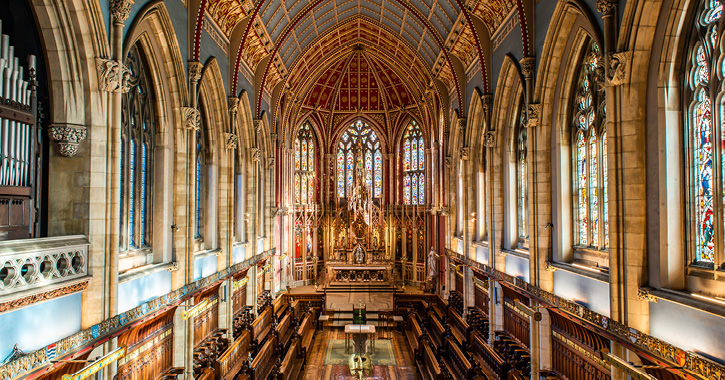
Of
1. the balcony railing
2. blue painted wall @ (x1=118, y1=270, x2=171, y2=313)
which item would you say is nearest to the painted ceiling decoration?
blue painted wall @ (x1=118, y1=270, x2=171, y2=313)

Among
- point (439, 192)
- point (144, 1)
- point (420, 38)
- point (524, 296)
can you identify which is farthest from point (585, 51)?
point (439, 192)

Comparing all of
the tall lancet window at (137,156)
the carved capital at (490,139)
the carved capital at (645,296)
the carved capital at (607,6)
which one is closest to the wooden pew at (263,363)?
the tall lancet window at (137,156)

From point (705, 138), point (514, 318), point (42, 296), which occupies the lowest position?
point (514, 318)

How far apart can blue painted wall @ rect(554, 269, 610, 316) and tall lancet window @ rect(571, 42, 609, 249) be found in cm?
103

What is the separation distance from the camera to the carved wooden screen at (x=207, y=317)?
57.4ft

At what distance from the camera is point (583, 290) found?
1213 cm

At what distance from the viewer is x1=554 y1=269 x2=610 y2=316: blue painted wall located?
1104 cm

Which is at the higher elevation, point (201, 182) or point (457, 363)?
point (201, 182)

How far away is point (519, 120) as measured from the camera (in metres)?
18.2

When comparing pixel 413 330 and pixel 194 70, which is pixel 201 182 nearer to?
pixel 194 70

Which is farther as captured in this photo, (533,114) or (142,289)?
(533,114)

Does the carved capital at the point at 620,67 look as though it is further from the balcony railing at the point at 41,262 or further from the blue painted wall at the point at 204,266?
the blue painted wall at the point at 204,266

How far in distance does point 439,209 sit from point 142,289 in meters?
21.9

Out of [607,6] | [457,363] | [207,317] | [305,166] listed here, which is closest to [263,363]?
[207,317]
